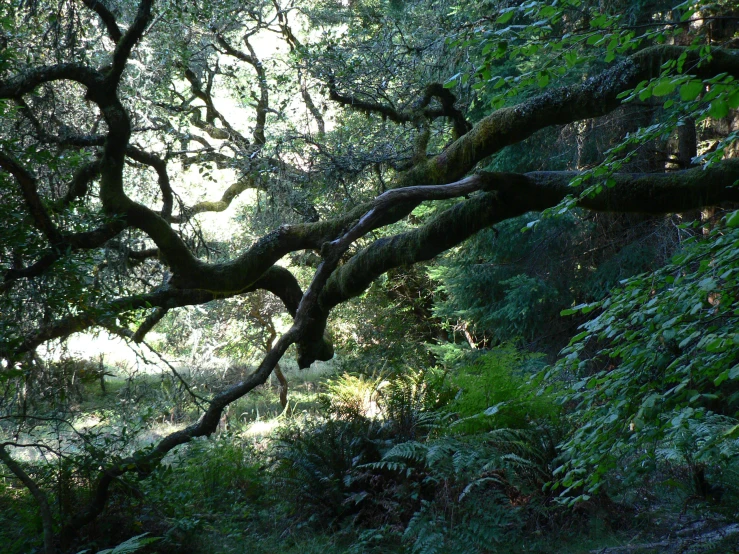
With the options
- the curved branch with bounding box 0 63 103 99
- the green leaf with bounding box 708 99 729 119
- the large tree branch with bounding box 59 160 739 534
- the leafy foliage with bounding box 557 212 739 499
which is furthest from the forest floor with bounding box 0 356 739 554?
the curved branch with bounding box 0 63 103 99

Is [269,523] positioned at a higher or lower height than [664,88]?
lower

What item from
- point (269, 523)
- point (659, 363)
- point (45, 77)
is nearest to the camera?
point (659, 363)

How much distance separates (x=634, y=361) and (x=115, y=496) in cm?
479

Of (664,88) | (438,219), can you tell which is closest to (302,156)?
(438,219)

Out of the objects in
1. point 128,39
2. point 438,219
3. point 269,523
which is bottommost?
point 269,523

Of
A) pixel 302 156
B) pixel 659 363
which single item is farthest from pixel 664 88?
pixel 302 156

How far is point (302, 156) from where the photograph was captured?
9422mm

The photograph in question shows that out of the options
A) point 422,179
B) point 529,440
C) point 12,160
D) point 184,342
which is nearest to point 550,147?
point 422,179

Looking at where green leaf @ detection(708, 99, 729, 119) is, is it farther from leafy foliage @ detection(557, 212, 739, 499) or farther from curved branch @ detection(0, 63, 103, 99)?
curved branch @ detection(0, 63, 103, 99)

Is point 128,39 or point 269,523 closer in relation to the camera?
point 128,39

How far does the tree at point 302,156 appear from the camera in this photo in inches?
157

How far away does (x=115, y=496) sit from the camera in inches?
218

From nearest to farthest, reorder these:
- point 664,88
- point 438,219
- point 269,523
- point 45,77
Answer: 1. point 664,88
2. point 45,77
3. point 269,523
4. point 438,219

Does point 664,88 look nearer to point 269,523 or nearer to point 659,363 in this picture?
point 659,363
